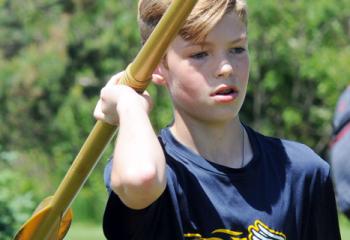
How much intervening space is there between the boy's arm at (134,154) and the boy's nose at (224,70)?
0.79 ft

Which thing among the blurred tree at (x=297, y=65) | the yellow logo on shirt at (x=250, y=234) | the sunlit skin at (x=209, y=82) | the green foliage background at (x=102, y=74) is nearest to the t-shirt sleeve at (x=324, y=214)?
the yellow logo on shirt at (x=250, y=234)

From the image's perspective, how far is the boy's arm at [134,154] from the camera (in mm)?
2758

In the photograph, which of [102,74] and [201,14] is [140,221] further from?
[102,74]

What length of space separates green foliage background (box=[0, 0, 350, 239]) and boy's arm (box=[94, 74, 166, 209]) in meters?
18.6

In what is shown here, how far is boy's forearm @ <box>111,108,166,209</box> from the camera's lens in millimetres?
2754

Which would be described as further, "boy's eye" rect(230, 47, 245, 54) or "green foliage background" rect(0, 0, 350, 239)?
"green foliage background" rect(0, 0, 350, 239)

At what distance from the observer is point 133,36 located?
28.1 metres

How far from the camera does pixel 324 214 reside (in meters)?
3.25

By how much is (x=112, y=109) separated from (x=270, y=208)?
556 millimetres

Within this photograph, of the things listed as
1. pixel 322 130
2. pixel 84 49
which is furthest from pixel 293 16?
pixel 84 49

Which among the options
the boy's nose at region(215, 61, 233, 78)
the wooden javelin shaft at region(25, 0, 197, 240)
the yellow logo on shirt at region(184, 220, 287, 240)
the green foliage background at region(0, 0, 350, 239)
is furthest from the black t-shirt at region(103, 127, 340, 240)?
the green foliage background at region(0, 0, 350, 239)

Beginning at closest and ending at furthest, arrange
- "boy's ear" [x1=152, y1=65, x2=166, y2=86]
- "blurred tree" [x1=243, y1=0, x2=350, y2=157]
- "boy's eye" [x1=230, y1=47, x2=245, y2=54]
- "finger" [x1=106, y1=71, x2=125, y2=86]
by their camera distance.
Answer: "finger" [x1=106, y1=71, x2=125, y2=86] < "boy's eye" [x1=230, y1=47, x2=245, y2=54] < "boy's ear" [x1=152, y1=65, x2=166, y2=86] < "blurred tree" [x1=243, y1=0, x2=350, y2=157]

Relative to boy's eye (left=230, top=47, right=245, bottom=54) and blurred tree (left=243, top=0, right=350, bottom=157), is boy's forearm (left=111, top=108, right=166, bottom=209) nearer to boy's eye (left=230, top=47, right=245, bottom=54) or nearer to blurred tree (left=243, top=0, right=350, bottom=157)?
boy's eye (left=230, top=47, right=245, bottom=54)

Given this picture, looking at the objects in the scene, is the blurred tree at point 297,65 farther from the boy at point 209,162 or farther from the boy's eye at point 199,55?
the boy's eye at point 199,55
